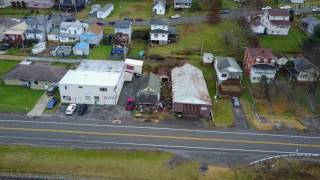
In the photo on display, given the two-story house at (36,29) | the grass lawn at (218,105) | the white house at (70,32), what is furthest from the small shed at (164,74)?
the two-story house at (36,29)

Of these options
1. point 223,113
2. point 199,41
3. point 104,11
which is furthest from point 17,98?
point 104,11

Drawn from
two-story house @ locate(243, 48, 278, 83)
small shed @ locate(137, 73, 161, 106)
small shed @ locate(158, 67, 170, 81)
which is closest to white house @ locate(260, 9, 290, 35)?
two-story house @ locate(243, 48, 278, 83)

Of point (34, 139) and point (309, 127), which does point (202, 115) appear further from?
point (34, 139)

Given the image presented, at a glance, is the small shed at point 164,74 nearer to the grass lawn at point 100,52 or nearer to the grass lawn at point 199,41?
the grass lawn at point 199,41

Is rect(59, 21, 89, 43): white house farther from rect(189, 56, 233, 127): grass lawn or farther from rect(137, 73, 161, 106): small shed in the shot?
rect(137, 73, 161, 106): small shed

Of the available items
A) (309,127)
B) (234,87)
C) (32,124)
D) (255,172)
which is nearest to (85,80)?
(32,124)
